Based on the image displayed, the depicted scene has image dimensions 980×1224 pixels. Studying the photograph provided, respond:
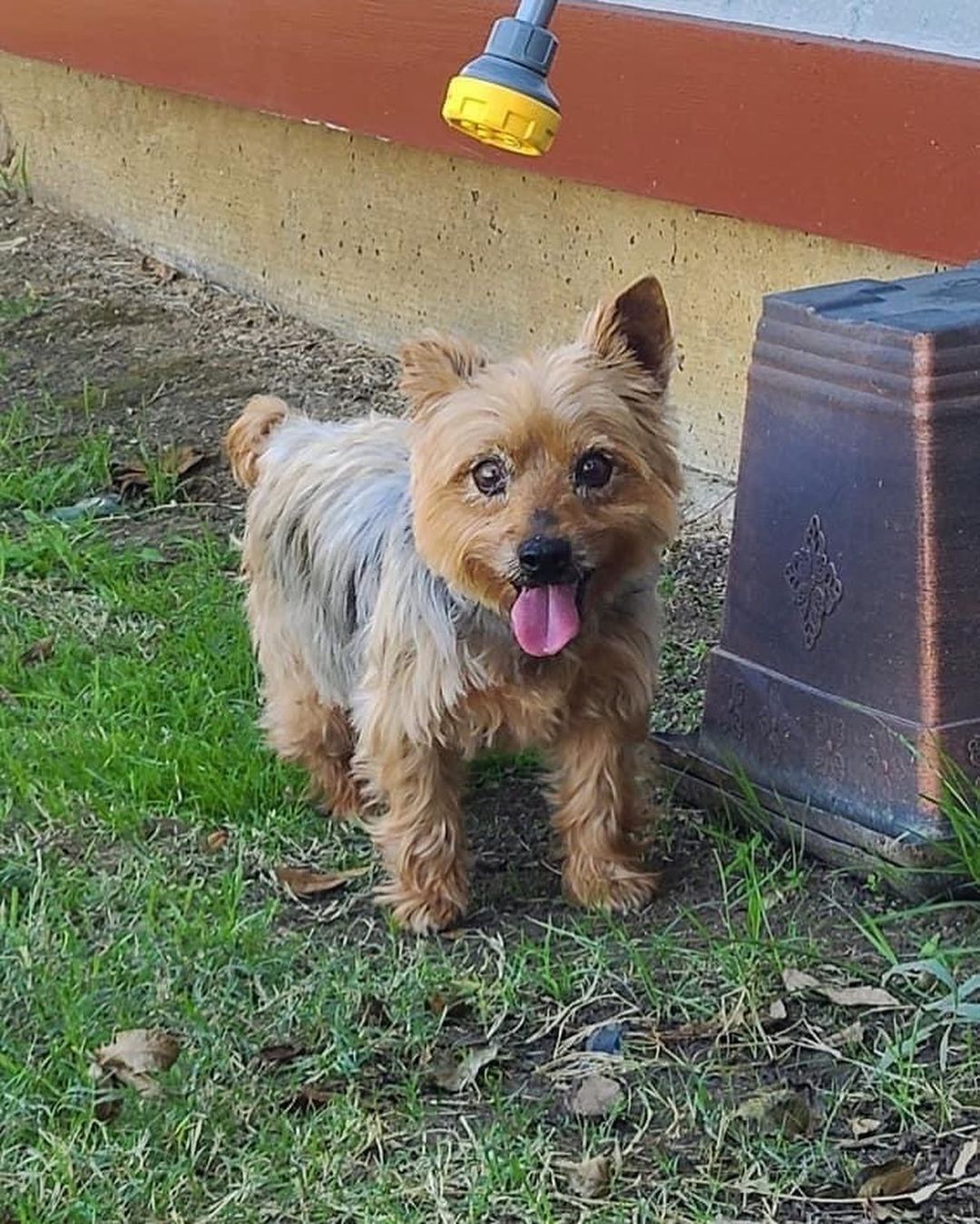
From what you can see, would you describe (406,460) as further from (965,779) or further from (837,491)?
(965,779)

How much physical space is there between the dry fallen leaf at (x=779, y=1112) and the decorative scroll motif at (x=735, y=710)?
945 mm

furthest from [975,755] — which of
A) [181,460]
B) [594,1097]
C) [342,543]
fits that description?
[181,460]

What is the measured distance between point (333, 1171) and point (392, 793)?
868 mm

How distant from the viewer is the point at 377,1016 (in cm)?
349

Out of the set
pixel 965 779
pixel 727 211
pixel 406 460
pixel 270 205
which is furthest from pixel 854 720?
pixel 270 205

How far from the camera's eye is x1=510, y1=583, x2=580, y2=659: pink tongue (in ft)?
11.5

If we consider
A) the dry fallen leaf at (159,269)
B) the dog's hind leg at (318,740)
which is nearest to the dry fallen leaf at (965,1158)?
the dog's hind leg at (318,740)

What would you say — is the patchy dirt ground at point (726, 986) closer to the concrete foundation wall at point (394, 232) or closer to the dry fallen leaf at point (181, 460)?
the dry fallen leaf at point (181, 460)

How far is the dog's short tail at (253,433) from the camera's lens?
440cm

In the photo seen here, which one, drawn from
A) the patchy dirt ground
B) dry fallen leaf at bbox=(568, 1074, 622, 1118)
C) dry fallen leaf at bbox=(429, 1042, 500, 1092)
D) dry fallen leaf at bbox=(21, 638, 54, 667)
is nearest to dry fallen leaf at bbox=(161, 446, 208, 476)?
the patchy dirt ground

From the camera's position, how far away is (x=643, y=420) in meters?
3.57

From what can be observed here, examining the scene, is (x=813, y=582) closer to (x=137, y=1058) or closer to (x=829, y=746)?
(x=829, y=746)

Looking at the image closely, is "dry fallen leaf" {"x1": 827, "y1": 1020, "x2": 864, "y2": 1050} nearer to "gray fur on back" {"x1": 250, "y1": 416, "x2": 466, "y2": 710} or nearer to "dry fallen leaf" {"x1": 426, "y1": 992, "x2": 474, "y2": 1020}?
"dry fallen leaf" {"x1": 426, "y1": 992, "x2": 474, "y2": 1020}

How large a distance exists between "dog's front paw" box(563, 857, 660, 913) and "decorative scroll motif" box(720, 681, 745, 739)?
0.36 meters
